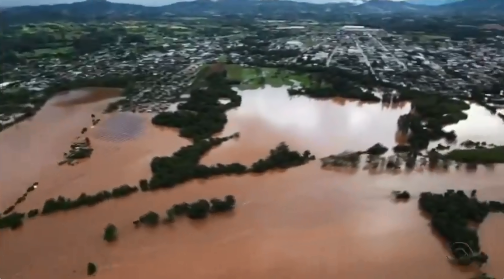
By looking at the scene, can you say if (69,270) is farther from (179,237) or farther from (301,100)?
(301,100)

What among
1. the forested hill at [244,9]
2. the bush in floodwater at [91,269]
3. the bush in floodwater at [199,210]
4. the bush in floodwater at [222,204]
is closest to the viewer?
the bush in floodwater at [91,269]

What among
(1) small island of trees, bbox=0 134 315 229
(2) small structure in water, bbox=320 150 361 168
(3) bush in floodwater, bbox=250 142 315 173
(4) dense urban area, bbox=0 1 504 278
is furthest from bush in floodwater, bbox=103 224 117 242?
(2) small structure in water, bbox=320 150 361 168

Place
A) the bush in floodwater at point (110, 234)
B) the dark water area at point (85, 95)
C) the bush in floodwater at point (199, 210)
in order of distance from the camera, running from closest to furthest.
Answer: the bush in floodwater at point (110, 234) < the bush in floodwater at point (199, 210) < the dark water area at point (85, 95)

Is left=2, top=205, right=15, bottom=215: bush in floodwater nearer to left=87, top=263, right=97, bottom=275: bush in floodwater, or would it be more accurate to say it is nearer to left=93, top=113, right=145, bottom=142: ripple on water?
left=87, top=263, right=97, bottom=275: bush in floodwater

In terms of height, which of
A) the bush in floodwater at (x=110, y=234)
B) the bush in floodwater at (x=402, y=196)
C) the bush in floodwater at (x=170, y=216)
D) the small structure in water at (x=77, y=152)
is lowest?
the bush in floodwater at (x=110, y=234)

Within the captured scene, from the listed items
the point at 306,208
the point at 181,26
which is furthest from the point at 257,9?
the point at 306,208

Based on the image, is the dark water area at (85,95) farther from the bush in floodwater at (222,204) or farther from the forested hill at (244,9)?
the forested hill at (244,9)

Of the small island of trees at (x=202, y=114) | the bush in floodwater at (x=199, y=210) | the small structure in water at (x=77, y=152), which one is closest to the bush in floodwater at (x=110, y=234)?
the bush in floodwater at (x=199, y=210)

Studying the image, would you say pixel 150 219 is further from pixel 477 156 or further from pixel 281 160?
pixel 477 156
